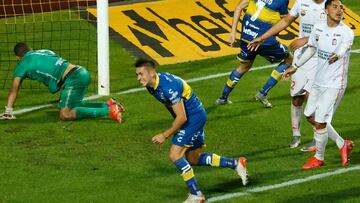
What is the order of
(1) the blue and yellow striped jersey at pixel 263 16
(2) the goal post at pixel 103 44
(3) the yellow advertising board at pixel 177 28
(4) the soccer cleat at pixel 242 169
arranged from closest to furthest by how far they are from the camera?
1. (4) the soccer cleat at pixel 242 169
2. (1) the blue and yellow striped jersey at pixel 263 16
3. (2) the goal post at pixel 103 44
4. (3) the yellow advertising board at pixel 177 28

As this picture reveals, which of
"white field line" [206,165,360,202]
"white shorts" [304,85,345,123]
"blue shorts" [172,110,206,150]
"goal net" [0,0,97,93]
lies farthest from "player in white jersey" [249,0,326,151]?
"goal net" [0,0,97,93]

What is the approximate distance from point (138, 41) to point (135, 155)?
24.1 ft

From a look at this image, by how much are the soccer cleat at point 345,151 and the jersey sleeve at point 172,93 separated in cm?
307

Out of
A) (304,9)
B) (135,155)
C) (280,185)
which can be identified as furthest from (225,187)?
(304,9)

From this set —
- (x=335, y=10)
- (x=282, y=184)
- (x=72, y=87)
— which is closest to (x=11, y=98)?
(x=72, y=87)

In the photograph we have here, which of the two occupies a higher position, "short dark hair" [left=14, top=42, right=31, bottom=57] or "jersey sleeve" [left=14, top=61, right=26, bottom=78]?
"short dark hair" [left=14, top=42, right=31, bottom=57]

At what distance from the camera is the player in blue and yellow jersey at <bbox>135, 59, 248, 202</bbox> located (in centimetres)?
1209

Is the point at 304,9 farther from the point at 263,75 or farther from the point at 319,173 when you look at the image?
the point at 263,75

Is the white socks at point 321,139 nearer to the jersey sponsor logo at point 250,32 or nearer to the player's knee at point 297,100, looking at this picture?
the player's knee at point 297,100

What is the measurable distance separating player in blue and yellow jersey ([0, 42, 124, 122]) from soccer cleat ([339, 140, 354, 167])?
4177 mm

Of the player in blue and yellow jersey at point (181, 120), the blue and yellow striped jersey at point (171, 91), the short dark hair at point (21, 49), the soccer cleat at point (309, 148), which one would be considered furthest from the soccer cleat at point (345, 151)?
the short dark hair at point (21, 49)

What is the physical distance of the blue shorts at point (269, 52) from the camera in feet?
57.3

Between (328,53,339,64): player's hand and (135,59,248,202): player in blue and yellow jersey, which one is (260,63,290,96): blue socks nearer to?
(328,53,339,64): player's hand

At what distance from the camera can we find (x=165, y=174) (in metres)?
13.8
